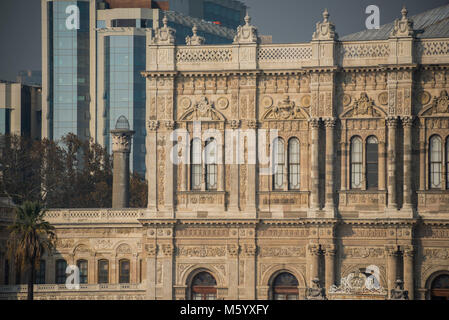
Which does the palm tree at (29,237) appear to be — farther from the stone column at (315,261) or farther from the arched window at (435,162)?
the arched window at (435,162)

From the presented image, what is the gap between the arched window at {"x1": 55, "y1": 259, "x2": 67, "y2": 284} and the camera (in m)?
78.2

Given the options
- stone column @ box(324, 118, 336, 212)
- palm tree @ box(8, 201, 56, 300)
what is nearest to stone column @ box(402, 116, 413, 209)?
stone column @ box(324, 118, 336, 212)

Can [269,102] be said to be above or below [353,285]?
above

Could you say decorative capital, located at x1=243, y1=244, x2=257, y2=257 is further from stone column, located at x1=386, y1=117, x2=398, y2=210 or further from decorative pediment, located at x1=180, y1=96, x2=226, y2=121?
stone column, located at x1=386, y1=117, x2=398, y2=210

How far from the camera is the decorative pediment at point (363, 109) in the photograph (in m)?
69.6

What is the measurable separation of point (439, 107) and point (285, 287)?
12329 millimetres

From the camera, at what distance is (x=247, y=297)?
69688mm

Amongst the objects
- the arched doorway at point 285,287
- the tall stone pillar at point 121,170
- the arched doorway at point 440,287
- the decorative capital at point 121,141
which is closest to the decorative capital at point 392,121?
the arched doorway at point 440,287

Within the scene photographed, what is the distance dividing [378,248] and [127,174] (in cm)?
1946
